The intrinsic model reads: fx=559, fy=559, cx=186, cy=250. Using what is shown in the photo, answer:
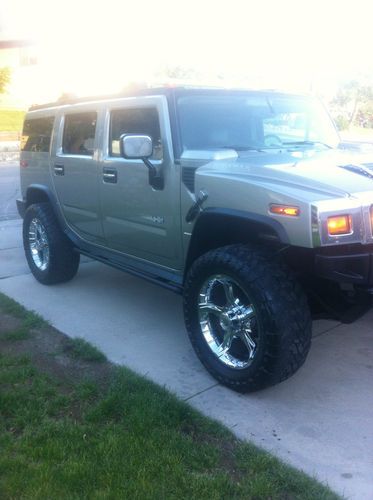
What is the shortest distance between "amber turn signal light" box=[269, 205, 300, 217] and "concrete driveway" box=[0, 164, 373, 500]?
4.03 feet

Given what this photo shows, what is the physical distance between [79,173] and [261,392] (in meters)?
2.65

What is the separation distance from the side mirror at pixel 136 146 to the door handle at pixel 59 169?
161cm

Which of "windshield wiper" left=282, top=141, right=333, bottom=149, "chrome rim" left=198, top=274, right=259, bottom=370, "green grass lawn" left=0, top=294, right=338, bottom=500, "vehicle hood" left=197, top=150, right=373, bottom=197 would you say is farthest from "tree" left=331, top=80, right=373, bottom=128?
"green grass lawn" left=0, top=294, right=338, bottom=500

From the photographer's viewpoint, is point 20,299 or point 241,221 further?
point 20,299

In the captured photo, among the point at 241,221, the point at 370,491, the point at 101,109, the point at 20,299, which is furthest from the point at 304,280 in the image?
the point at 20,299

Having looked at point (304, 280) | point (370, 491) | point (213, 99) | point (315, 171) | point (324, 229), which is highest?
point (213, 99)

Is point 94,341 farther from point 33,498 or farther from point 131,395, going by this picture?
point 33,498

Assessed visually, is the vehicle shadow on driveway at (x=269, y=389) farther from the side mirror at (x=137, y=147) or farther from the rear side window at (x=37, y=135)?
the rear side window at (x=37, y=135)

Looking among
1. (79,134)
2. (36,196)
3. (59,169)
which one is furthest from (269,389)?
(36,196)

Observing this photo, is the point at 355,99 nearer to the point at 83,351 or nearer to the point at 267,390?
the point at 83,351

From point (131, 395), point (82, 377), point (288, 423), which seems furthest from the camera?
point (82, 377)

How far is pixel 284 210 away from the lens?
3109mm

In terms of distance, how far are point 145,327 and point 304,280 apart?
1735mm

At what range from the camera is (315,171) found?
3355 mm
